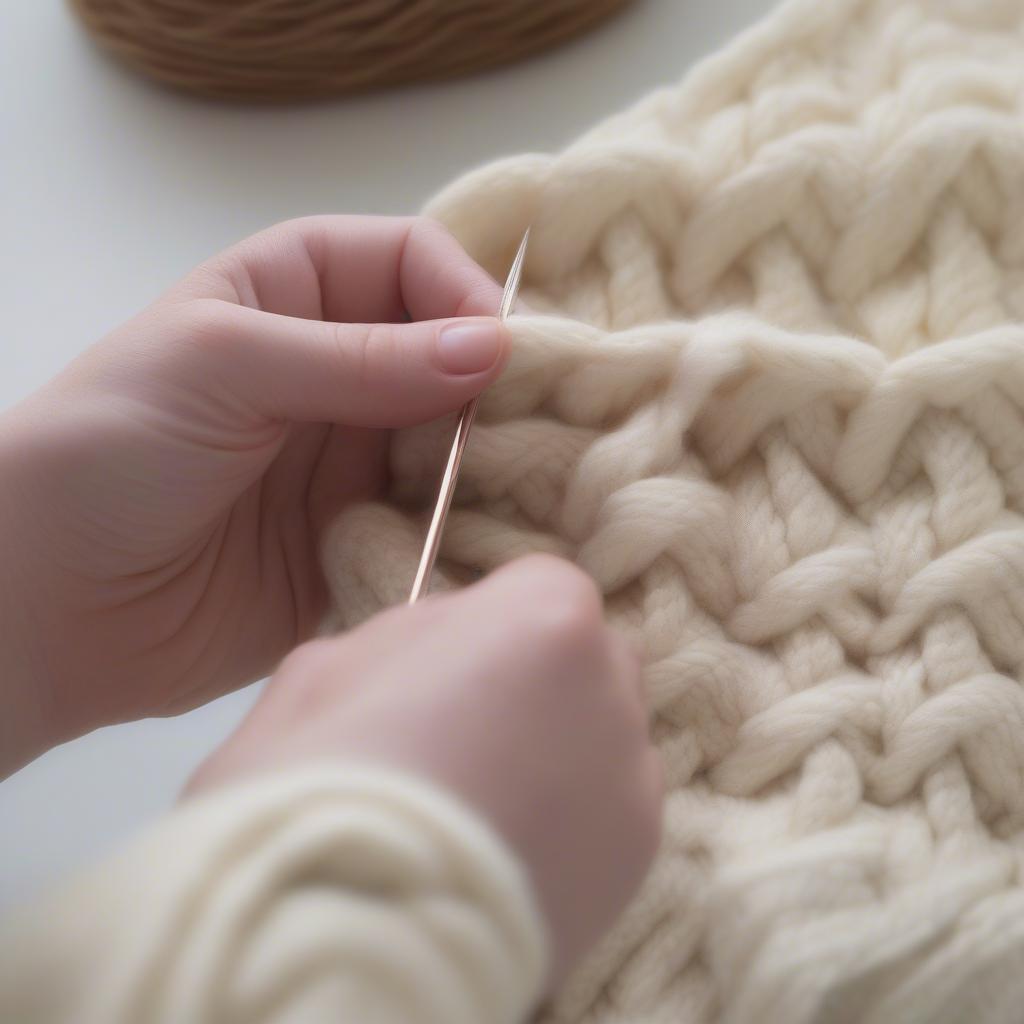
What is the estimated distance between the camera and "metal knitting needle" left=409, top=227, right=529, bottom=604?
0.58m

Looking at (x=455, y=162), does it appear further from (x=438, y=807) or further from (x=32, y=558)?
(x=438, y=807)

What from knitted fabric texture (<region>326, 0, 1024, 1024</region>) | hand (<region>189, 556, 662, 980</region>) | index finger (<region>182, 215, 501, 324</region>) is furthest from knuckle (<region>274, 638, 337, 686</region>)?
index finger (<region>182, 215, 501, 324</region>)

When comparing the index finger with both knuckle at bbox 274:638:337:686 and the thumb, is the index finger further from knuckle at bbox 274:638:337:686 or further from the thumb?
knuckle at bbox 274:638:337:686

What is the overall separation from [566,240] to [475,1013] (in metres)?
0.51

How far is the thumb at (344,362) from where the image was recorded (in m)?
0.64

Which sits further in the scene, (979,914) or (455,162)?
(455,162)

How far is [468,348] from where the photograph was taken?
0.64 metres

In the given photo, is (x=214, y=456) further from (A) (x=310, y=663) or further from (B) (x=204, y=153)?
(B) (x=204, y=153)

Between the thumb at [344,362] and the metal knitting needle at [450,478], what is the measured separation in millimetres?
16

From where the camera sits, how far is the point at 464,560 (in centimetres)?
67

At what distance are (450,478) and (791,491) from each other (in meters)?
0.21

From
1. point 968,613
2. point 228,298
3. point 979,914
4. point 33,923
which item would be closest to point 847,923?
point 979,914

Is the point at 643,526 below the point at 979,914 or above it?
above

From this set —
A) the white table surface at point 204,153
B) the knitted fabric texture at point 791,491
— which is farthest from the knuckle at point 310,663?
the white table surface at point 204,153
